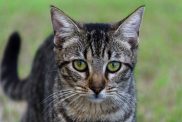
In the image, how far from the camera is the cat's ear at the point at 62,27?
6.48 m

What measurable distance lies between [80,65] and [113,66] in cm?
26

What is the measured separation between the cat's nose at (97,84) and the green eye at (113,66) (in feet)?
0.40

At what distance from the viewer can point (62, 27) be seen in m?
6.50

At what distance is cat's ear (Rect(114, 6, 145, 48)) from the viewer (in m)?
6.49

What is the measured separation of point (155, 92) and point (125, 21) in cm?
276

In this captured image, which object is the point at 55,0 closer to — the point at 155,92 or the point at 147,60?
the point at 147,60

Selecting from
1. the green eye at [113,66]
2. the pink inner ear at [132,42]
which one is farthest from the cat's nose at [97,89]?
the pink inner ear at [132,42]

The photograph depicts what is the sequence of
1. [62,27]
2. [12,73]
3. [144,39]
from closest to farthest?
1. [62,27]
2. [12,73]
3. [144,39]

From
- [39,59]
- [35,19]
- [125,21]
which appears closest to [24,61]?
[35,19]

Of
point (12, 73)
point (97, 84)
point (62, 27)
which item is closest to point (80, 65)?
point (97, 84)

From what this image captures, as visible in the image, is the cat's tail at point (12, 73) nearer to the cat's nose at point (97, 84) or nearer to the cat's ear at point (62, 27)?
the cat's ear at point (62, 27)

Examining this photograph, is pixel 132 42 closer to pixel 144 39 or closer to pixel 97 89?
pixel 97 89

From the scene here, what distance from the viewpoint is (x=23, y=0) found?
503 inches

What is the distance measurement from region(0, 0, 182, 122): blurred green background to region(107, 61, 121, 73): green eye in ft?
6.12
